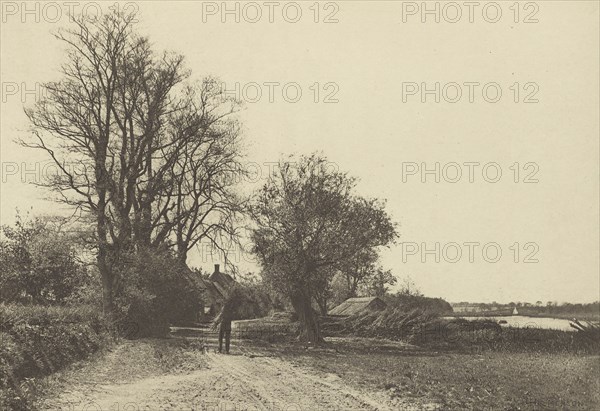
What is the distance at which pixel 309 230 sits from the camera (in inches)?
1056

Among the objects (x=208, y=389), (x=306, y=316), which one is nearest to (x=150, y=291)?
(x=306, y=316)

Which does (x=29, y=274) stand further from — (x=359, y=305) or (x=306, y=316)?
(x=359, y=305)

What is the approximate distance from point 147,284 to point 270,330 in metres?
10.00

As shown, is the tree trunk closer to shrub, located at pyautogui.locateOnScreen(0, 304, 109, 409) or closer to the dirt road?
the dirt road

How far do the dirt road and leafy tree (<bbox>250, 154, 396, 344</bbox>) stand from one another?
9.56 meters

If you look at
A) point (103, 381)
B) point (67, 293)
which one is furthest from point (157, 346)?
point (67, 293)

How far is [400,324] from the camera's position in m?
31.4

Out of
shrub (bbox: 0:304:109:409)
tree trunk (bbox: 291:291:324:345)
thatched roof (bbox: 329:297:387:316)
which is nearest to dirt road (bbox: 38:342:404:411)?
shrub (bbox: 0:304:109:409)

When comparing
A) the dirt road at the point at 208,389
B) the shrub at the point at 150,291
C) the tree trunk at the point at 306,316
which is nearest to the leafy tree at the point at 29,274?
the shrub at the point at 150,291

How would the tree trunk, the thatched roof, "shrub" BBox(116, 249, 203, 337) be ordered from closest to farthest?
1. "shrub" BBox(116, 249, 203, 337)
2. the tree trunk
3. the thatched roof

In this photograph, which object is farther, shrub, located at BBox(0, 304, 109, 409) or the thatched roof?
the thatched roof

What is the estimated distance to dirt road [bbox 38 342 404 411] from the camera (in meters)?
11.4

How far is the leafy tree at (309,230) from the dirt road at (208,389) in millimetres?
9558

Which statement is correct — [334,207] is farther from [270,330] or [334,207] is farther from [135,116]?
[135,116]
